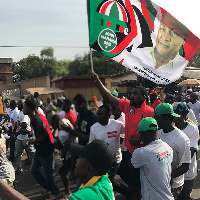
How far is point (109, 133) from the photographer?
4527 mm

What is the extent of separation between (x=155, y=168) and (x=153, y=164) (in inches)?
1.7

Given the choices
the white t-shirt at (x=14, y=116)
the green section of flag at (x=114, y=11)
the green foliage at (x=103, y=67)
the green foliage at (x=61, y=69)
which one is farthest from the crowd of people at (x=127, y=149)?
the green foliage at (x=61, y=69)

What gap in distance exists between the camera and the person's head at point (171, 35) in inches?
198

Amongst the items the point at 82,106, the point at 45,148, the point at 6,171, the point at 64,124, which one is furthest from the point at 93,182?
the point at 45,148

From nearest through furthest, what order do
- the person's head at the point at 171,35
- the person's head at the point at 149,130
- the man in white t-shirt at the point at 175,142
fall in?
the person's head at the point at 149,130 → the man in white t-shirt at the point at 175,142 → the person's head at the point at 171,35

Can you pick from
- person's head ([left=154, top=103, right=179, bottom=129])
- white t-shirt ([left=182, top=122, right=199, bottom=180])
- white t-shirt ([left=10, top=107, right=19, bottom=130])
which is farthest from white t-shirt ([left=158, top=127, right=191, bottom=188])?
white t-shirt ([left=10, top=107, right=19, bottom=130])

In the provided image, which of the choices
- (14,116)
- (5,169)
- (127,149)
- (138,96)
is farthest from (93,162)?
(14,116)

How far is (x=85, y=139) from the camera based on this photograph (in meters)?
4.73

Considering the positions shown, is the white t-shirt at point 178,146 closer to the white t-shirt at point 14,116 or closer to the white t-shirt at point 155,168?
the white t-shirt at point 155,168

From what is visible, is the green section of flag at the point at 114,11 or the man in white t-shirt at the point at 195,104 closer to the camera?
the green section of flag at the point at 114,11

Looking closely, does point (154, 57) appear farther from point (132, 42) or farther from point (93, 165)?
point (93, 165)

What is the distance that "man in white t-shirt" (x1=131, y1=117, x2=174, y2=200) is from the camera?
8.84ft

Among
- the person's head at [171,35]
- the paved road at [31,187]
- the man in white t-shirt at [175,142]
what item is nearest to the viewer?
the man in white t-shirt at [175,142]

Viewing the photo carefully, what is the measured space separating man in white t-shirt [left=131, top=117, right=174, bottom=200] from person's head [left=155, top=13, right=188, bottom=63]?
2.57 metres
